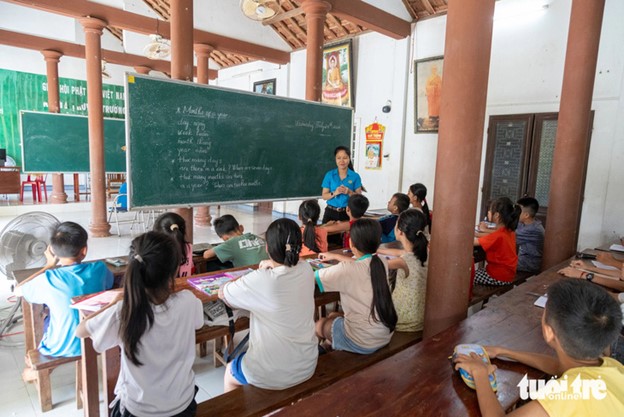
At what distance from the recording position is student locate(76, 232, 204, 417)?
1.37 metres

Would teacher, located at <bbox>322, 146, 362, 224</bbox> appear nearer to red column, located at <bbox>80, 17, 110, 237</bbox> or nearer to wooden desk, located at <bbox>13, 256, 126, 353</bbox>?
wooden desk, located at <bbox>13, 256, 126, 353</bbox>

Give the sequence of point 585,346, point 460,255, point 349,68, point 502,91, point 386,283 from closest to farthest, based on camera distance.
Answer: point 585,346
point 386,283
point 460,255
point 502,91
point 349,68

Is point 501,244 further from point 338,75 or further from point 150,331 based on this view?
point 338,75

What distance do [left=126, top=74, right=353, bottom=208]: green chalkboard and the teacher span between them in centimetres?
60

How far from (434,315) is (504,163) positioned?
424 cm

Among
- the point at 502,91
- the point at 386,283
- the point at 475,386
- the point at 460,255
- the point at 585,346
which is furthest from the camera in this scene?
the point at 502,91

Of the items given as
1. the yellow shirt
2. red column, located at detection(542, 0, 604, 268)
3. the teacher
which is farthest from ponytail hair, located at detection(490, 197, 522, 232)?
the yellow shirt

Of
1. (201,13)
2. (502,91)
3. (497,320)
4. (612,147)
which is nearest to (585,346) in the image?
(497,320)

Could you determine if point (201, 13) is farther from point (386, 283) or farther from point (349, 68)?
point (386, 283)

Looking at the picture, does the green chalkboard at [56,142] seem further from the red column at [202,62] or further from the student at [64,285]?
the student at [64,285]

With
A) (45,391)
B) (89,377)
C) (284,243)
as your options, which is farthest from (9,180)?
(284,243)

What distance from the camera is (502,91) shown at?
5.62 meters

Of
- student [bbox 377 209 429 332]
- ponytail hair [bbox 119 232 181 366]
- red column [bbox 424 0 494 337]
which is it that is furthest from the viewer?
student [bbox 377 209 429 332]

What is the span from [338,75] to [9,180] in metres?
8.08
